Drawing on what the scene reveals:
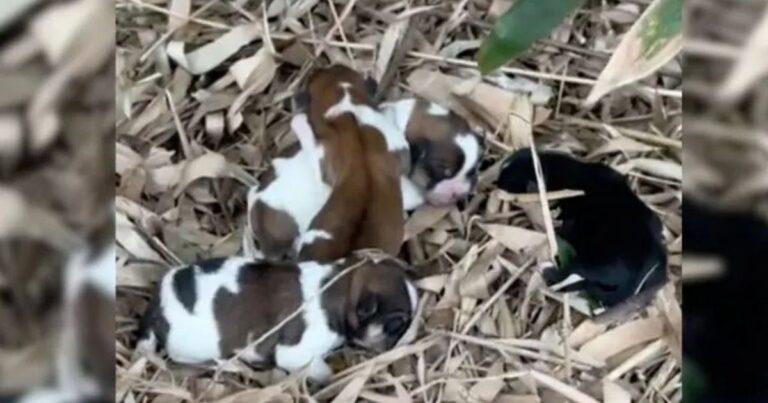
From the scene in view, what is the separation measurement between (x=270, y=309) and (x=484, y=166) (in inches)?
10.7

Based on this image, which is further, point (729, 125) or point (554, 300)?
point (554, 300)

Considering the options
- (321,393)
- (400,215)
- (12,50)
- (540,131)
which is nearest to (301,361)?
(321,393)

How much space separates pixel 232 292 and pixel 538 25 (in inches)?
15.7

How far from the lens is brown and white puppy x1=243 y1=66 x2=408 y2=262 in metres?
1.21

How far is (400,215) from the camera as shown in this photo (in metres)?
1.23

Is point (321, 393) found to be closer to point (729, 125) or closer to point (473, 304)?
point (473, 304)

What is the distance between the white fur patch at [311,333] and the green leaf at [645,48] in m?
0.34

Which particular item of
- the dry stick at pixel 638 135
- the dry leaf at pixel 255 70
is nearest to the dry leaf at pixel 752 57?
the dry stick at pixel 638 135

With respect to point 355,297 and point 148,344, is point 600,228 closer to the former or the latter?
point 355,297

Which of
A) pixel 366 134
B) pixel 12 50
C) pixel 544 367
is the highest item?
pixel 12 50

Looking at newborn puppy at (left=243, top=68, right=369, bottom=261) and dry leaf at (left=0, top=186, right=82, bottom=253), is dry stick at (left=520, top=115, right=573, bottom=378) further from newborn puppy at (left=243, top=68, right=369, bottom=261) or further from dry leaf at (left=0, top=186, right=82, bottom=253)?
dry leaf at (left=0, top=186, right=82, bottom=253)

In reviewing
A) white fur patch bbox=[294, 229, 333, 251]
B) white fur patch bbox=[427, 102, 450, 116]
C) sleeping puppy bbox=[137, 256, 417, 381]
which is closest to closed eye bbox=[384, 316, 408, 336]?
sleeping puppy bbox=[137, 256, 417, 381]

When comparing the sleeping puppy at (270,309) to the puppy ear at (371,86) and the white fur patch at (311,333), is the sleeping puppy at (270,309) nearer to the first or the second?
the white fur patch at (311,333)

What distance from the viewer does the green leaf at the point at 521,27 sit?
3.94ft
